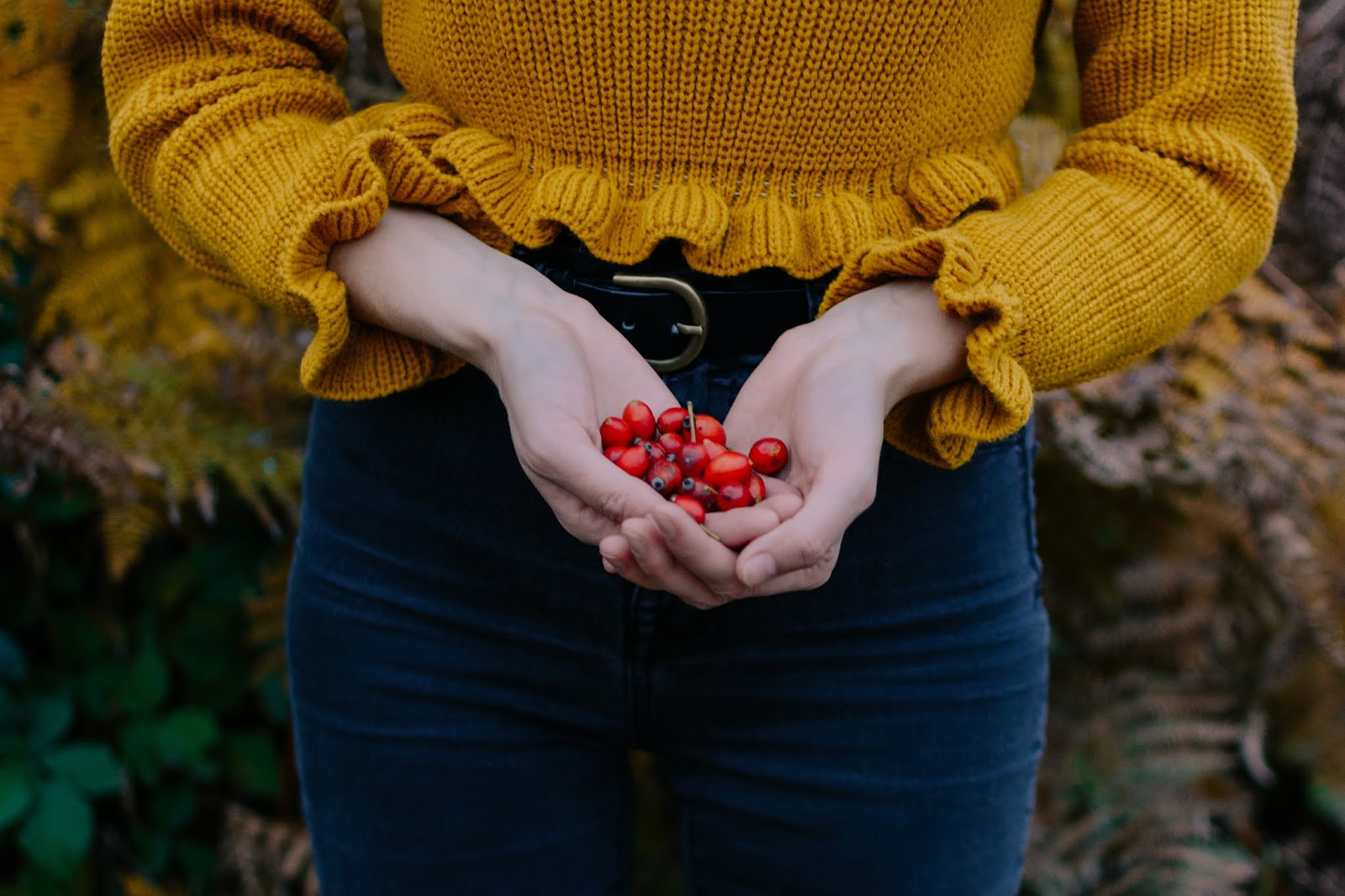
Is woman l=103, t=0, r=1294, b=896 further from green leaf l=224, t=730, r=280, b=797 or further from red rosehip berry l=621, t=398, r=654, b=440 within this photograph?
green leaf l=224, t=730, r=280, b=797

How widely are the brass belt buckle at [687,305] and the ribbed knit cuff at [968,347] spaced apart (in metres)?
0.11

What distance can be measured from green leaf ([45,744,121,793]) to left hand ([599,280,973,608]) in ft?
4.58

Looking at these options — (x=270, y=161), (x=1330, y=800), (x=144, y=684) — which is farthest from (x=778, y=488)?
(x=1330, y=800)

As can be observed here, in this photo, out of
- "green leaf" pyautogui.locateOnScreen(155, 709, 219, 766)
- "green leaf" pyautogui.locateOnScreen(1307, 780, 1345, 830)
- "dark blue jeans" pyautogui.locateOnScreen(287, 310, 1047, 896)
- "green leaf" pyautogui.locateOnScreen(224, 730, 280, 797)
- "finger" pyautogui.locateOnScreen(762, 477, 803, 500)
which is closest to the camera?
"finger" pyautogui.locateOnScreen(762, 477, 803, 500)

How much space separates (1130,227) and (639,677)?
1.93 feet

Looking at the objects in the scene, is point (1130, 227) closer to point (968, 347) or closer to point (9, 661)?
point (968, 347)

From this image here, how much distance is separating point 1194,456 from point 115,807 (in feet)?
6.74

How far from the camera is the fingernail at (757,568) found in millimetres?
746

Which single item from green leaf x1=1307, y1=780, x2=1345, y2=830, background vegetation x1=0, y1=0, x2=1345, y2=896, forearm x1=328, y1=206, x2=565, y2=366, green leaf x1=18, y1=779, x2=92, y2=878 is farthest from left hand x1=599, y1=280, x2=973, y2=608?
green leaf x1=1307, y1=780, x2=1345, y2=830

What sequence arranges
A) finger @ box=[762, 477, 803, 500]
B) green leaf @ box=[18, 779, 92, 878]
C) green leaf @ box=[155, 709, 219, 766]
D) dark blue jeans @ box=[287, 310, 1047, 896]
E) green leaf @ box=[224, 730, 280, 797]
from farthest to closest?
green leaf @ box=[224, 730, 280, 797] < green leaf @ box=[155, 709, 219, 766] < green leaf @ box=[18, 779, 92, 878] < dark blue jeans @ box=[287, 310, 1047, 896] < finger @ box=[762, 477, 803, 500]

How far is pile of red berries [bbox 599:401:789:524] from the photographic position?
871 millimetres

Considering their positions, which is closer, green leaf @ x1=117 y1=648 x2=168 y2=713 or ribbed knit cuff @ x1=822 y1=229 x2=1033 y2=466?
ribbed knit cuff @ x1=822 y1=229 x2=1033 y2=466

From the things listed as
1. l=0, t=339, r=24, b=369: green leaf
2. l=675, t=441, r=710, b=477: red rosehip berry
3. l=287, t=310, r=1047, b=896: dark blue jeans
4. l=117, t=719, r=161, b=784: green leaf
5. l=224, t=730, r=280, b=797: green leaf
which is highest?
l=675, t=441, r=710, b=477: red rosehip berry

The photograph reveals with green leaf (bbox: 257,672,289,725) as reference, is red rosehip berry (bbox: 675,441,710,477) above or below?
above
